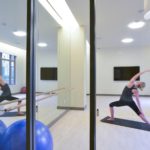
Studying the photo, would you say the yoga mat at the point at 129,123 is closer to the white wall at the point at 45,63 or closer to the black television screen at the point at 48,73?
the white wall at the point at 45,63

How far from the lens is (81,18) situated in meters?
4.61

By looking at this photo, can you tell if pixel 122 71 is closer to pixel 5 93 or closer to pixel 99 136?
pixel 99 136

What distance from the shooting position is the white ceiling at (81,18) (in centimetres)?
316

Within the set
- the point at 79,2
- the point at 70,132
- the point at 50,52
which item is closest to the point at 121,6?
the point at 79,2

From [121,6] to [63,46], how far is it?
7.17ft

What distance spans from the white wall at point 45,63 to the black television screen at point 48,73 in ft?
0.35

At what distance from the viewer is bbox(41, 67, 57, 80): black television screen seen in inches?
155

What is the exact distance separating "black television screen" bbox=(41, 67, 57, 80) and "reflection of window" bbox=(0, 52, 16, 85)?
81 cm

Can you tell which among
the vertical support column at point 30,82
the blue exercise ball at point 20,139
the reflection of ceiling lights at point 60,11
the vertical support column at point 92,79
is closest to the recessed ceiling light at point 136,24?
the reflection of ceiling lights at point 60,11

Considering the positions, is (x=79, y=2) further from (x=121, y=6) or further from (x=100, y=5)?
(x=121, y=6)

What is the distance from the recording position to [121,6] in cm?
378

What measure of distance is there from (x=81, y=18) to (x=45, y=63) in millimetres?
1750

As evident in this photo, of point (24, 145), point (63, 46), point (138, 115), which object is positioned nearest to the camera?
point (24, 145)

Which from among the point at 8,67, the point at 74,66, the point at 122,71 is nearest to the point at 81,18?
the point at 74,66
